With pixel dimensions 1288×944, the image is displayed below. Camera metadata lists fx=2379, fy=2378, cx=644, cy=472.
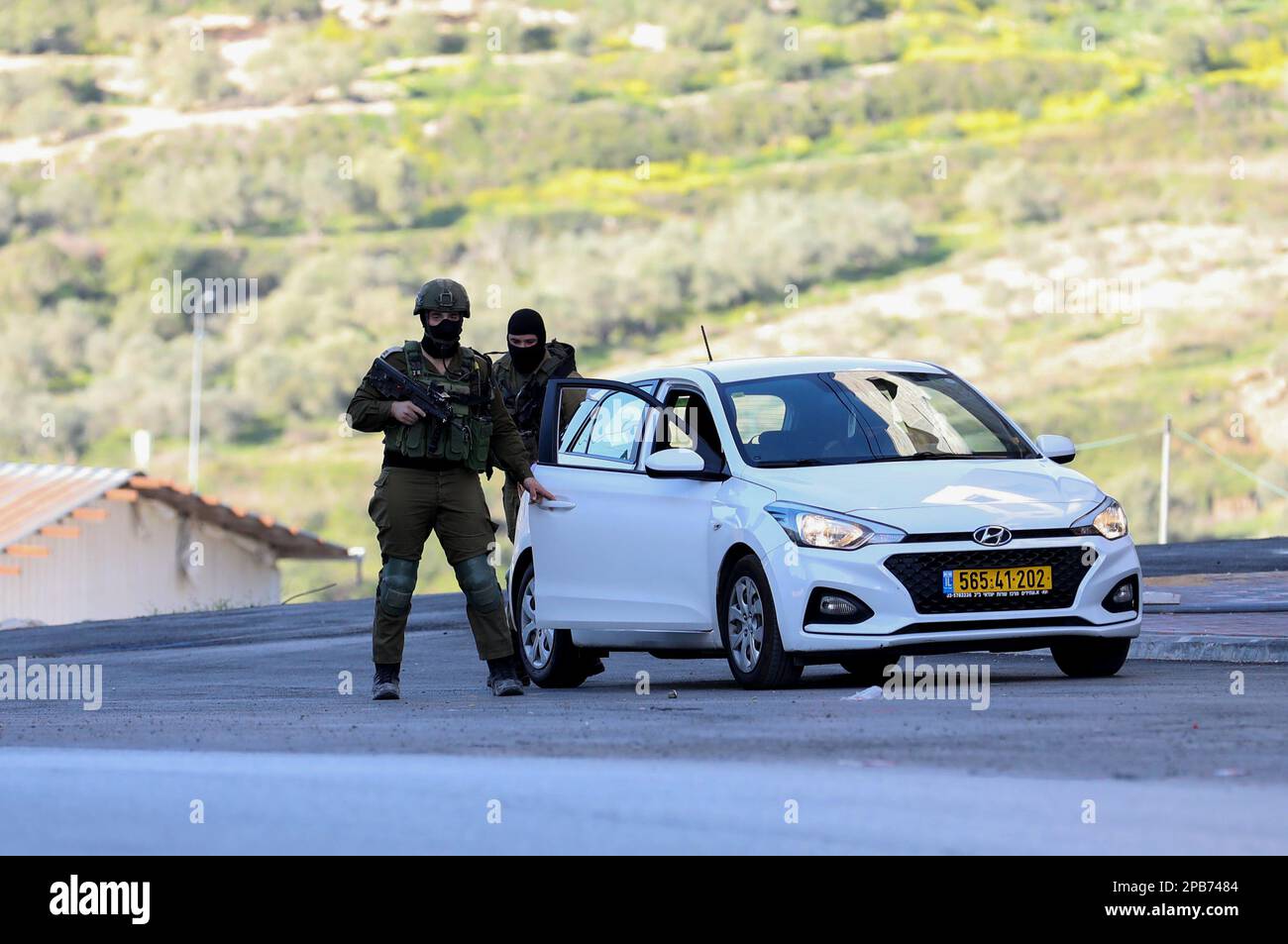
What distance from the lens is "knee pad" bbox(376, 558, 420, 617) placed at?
12.2 meters

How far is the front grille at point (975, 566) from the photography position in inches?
453

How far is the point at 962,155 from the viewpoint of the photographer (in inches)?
4203

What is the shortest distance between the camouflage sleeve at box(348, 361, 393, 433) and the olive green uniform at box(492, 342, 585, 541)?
2.38 m

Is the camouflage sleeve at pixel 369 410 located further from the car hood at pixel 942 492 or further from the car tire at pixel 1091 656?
the car tire at pixel 1091 656

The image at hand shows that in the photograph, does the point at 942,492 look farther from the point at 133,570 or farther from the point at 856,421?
the point at 133,570

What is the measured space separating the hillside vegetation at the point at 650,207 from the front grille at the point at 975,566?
198ft

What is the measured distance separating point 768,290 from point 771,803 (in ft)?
310

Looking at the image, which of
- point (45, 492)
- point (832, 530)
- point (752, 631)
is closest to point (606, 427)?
point (752, 631)

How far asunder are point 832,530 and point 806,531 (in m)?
0.13

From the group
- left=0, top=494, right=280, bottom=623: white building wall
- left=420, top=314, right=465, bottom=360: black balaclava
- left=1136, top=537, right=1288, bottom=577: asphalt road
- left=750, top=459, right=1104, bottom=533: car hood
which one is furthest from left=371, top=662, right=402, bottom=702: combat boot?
left=0, top=494, right=280, bottom=623: white building wall

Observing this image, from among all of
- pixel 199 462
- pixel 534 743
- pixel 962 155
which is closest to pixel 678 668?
pixel 534 743

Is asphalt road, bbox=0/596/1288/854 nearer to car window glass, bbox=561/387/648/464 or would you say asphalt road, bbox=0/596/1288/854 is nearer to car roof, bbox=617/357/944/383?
car window glass, bbox=561/387/648/464

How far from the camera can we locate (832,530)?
Answer: 11555 mm

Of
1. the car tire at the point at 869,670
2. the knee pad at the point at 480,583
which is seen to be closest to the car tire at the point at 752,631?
the car tire at the point at 869,670
